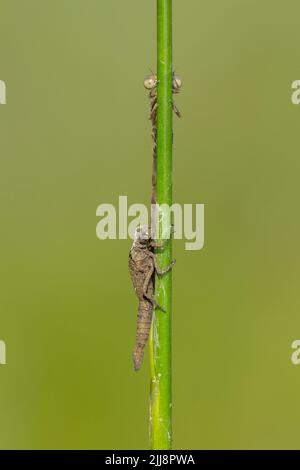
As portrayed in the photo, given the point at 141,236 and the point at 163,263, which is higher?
the point at 141,236

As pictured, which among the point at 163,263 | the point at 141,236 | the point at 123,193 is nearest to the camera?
the point at 163,263

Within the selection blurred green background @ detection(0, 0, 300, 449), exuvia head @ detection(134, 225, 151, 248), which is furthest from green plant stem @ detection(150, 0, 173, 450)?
blurred green background @ detection(0, 0, 300, 449)

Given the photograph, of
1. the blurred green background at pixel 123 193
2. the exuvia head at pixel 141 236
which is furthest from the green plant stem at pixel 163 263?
the blurred green background at pixel 123 193

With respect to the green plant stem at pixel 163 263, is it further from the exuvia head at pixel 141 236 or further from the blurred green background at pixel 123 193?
the blurred green background at pixel 123 193

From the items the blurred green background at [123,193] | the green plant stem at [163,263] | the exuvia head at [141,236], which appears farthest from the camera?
the blurred green background at [123,193]

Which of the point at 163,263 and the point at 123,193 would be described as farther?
the point at 123,193

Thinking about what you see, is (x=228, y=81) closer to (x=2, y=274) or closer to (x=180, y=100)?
(x=180, y=100)

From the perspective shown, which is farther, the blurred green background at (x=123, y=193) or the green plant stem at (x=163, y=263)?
the blurred green background at (x=123, y=193)

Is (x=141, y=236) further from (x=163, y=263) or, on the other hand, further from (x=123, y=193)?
(x=123, y=193)

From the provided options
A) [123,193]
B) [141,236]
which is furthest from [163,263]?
[123,193]
